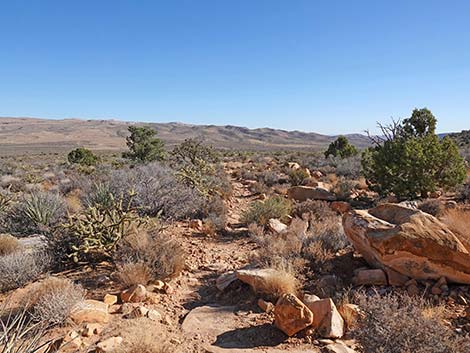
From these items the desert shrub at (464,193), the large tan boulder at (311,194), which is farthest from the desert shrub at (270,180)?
the desert shrub at (464,193)

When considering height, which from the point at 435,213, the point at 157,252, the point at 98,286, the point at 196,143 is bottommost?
the point at 98,286

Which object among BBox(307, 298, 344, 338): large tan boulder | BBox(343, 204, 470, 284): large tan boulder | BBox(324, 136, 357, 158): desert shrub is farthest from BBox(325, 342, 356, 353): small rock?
BBox(324, 136, 357, 158): desert shrub

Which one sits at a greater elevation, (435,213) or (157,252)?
(435,213)

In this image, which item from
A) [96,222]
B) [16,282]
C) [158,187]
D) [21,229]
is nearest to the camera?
[16,282]

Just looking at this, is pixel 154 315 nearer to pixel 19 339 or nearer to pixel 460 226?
pixel 19 339

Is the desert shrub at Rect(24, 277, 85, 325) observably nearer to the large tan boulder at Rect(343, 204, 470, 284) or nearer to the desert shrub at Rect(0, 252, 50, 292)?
the desert shrub at Rect(0, 252, 50, 292)

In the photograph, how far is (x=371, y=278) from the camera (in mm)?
4539

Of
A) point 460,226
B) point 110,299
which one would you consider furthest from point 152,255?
point 460,226

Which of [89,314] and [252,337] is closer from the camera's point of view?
[252,337]

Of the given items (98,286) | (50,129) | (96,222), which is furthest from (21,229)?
(50,129)

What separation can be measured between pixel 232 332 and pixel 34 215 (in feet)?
17.3

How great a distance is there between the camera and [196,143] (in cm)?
1741

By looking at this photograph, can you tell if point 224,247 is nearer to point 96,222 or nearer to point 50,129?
point 96,222

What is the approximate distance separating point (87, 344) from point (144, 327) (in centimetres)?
59
